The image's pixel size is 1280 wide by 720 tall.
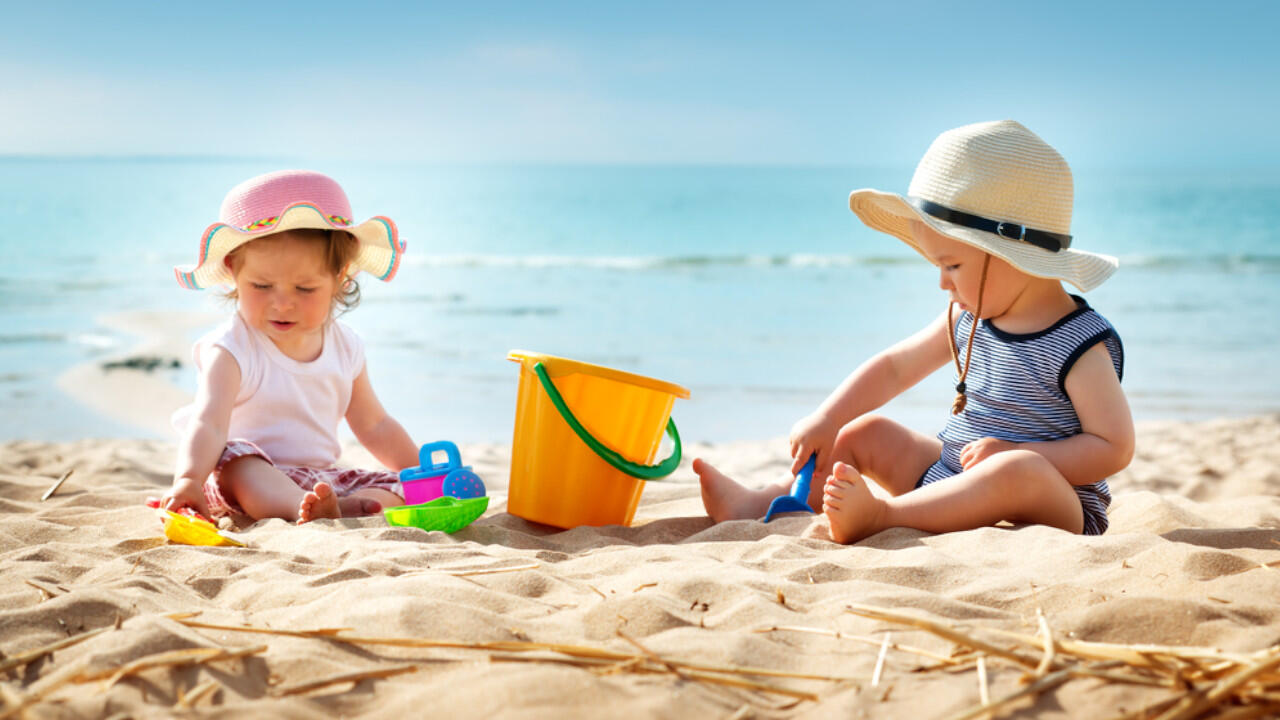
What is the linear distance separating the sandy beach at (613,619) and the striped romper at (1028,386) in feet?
1.21

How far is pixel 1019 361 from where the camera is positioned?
108 inches

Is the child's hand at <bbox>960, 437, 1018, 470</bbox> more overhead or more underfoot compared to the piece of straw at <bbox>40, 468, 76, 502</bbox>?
more overhead

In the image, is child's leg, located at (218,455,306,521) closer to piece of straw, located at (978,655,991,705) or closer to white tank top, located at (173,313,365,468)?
white tank top, located at (173,313,365,468)

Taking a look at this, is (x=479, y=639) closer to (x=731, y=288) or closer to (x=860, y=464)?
(x=860, y=464)

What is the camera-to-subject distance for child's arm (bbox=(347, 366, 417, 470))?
3.62 meters

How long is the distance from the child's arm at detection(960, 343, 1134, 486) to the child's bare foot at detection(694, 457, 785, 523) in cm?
80

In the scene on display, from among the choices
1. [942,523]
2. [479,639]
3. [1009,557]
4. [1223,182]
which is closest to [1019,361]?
[942,523]

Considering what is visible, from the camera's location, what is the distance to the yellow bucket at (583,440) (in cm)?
271

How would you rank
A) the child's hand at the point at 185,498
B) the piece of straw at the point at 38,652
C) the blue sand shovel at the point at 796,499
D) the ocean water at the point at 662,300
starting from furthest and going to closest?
the ocean water at the point at 662,300 < the blue sand shovel at the point at 796,499 < the child's hand at the point at 185,498 < the piece of straw at the point at 38,652

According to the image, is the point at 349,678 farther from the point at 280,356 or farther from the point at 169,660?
the point at 280,356

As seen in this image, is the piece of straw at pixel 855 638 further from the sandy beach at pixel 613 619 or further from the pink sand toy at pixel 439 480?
the pink sand toy at pixel 439 480

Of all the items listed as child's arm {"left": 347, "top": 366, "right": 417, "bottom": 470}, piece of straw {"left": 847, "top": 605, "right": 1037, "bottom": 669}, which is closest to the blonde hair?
child's arm {"left": 347, "top": 366, "right": 417, "bottom": 470}

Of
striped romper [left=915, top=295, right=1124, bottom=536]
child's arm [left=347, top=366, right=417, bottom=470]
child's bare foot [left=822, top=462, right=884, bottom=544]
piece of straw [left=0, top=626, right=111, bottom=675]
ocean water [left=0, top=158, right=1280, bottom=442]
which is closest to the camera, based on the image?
piece of straw [left=0, top=626, right=111, bottom=675]

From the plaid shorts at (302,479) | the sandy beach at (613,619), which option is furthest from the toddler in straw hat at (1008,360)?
the plaid shorts at (302,479)
